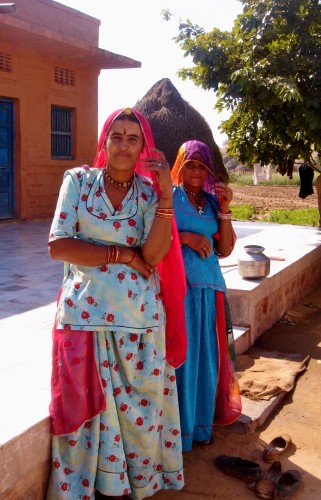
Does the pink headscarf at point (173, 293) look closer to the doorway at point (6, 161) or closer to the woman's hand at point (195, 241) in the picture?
the woman's hand at point (195, 241)

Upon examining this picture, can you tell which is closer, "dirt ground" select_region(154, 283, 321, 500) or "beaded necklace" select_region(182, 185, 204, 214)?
"dirt ground" select_region(154, 283, 321, 500)

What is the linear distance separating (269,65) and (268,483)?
5.77 m

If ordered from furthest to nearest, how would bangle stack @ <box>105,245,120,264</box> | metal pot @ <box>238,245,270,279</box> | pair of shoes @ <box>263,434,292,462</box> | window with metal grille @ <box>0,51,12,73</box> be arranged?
1. window with metal grille @ <box>0,51,12,73</box>
2. metal pot @ <box>238,245,270,279</box>
3. pair of shoes @ <box>263,434,292,462</box>
4. bangle stack @ <box>105,245,120,264</box>

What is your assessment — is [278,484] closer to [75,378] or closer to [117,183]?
[75,378]

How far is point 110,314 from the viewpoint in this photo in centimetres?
224

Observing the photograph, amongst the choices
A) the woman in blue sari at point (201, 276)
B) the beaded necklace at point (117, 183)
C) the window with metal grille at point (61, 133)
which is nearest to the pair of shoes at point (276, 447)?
the woman in blue sari at point (201, 276)

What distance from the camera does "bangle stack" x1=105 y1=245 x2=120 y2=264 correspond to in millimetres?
2191

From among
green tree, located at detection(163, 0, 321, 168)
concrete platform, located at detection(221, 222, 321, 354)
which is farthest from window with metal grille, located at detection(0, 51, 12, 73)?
concrete platform, located at detection(221, 222, 321, 354)

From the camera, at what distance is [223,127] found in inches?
360

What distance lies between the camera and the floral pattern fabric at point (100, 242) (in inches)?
87.0

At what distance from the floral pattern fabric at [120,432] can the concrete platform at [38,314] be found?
113mm

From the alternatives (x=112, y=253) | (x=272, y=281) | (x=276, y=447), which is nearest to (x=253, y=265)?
(x=272, y=281)

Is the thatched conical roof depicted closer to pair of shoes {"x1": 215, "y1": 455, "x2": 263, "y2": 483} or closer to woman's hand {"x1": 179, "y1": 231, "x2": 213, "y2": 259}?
woman's hand {"x1": 179, "y1": 231, "x2": 213, "y2": 259}

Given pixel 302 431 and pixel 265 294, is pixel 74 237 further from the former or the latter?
pixel 265 294
